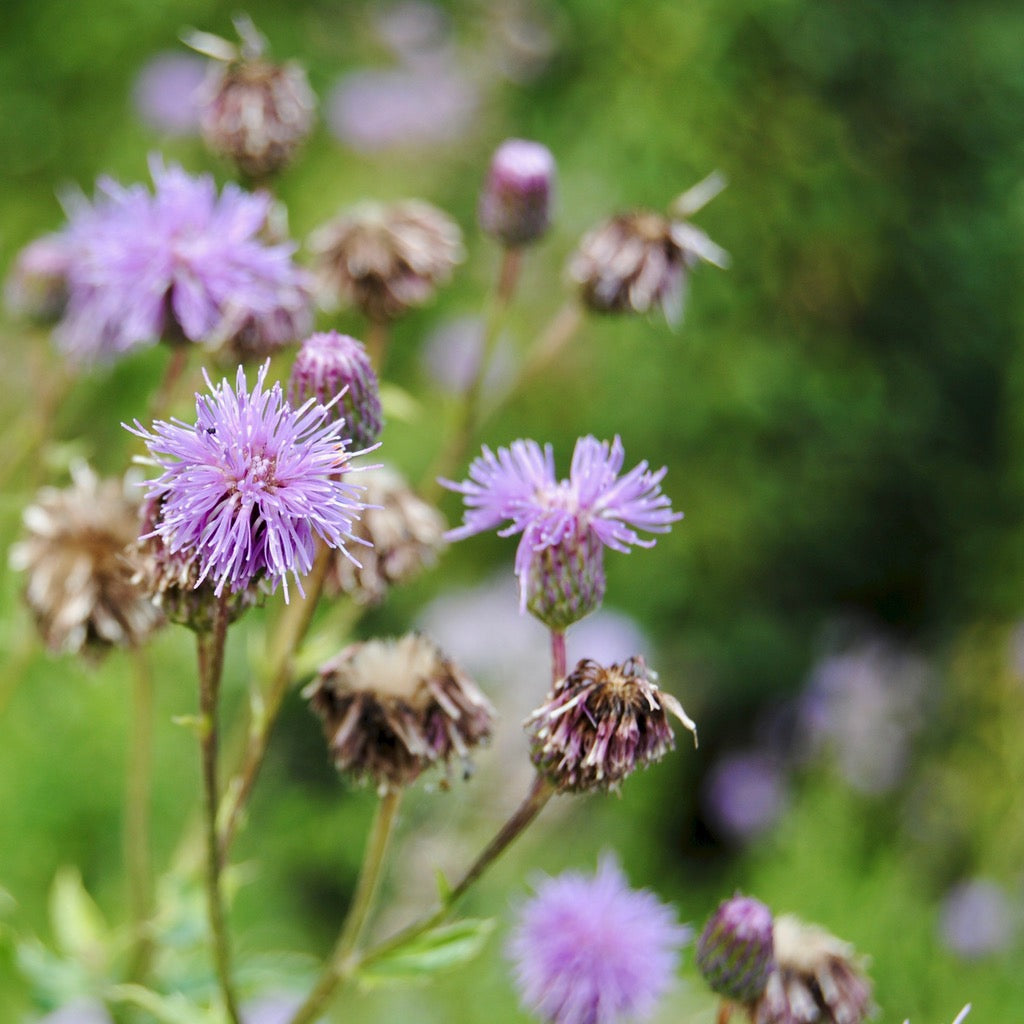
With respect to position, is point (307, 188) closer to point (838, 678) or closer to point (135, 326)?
point (838, 678)

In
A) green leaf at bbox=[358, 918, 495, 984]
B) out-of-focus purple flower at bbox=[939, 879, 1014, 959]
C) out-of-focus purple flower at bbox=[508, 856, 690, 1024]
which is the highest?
green leaf at bbox=[358, 918, 495, 984]

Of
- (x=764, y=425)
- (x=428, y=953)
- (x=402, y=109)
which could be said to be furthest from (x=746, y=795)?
(x=428, y=953)

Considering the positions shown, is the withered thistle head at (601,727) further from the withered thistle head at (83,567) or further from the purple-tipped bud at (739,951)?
the withered thistle head at (83,567)

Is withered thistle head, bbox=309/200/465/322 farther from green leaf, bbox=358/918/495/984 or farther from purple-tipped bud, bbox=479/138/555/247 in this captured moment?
green leaf, bbox=358/918/495/984

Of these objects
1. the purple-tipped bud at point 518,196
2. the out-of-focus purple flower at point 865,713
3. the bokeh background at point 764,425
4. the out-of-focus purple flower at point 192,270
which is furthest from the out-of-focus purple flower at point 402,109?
the out-of-focus purple flower at point 192,270

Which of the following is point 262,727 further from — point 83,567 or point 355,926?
point 83,567

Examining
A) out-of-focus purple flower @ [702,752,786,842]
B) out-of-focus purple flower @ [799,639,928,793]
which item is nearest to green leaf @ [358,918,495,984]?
out-of-focus purple flower @ [799,639,928,793]
